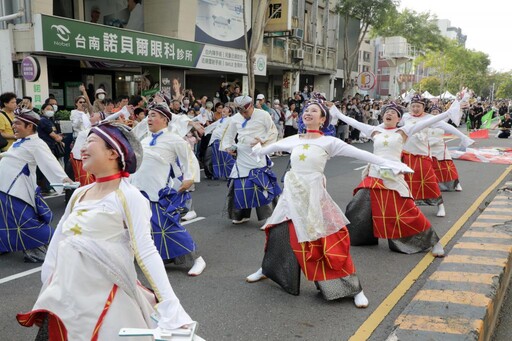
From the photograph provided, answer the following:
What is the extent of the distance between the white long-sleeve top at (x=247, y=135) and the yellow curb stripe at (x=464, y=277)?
3.12 m

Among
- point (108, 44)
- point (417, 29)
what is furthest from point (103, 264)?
point (417, 29)

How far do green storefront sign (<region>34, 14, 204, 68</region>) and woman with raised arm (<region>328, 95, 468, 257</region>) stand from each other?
9.26 m

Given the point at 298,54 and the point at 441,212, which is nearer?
the point at 441,212

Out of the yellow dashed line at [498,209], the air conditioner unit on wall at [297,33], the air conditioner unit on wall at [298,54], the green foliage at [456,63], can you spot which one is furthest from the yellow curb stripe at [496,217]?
the green foliage at [456,63]

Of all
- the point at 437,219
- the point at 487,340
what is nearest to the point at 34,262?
the point at 487,340

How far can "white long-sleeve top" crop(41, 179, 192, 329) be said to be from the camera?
230 cm

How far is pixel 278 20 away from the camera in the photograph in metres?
22.5

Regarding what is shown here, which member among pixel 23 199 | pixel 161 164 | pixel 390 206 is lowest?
pixel 390 206

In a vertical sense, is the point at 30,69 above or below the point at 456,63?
below

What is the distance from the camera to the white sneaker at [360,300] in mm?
4172

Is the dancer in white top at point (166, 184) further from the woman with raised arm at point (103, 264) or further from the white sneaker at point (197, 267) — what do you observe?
the woman with raised arm at point (103, 264)

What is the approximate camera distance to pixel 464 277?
13.3ft

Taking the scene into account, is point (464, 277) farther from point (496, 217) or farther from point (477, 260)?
point (496, 217)

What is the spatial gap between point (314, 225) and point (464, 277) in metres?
1.30
